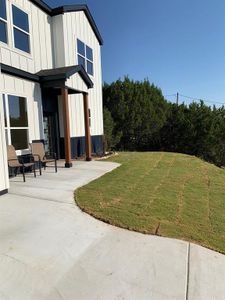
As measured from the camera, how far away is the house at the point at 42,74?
8375 mm

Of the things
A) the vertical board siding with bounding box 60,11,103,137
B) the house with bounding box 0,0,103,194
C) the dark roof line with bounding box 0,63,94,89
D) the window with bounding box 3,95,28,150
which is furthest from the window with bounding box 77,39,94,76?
the window with bounding box 3,95,28,150

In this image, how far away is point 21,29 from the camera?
9172 millimetres

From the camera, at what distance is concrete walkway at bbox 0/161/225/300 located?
2.69m

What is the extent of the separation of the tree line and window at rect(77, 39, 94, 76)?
7.24 meters

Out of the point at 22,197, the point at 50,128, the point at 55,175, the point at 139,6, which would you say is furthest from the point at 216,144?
the point at 22,197

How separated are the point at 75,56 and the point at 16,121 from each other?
17.3 feet

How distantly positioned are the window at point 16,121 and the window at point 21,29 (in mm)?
1858

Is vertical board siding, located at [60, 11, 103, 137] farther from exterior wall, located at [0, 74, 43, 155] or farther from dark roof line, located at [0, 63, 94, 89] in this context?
exterior wall, located at [0, 74, 43, 155]

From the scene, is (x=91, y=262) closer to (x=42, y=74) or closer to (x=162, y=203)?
(x=162, y=203)

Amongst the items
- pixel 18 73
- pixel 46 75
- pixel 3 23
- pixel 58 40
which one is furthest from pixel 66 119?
pixel 58 40

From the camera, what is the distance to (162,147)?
80.7 ft

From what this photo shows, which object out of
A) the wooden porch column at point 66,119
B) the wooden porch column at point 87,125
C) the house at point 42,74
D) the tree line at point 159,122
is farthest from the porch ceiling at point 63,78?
the tree line at point 159,122

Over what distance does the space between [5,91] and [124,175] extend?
435cm

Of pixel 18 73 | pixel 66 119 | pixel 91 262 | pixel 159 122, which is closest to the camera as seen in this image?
pixel 91 262
